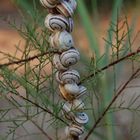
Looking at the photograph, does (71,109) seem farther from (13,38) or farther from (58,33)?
(13,38)

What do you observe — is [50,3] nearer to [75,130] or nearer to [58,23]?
[58,23]

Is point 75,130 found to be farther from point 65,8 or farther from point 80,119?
point 65,8

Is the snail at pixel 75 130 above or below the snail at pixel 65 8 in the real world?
below

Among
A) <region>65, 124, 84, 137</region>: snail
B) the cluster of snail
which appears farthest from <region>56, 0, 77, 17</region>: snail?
<region>65, 124, 84, 137</region>: snail

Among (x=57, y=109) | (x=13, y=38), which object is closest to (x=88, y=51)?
(x=57, y=109)

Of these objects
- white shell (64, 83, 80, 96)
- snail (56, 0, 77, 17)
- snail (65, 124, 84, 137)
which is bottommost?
snail (65, 124, 84, 137)

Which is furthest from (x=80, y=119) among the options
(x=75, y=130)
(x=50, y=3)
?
(x=50, y=3)

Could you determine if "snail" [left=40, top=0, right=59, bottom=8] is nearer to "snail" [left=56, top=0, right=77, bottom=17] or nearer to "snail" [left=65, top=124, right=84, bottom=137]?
"snail" [left=56, top=0, right=77, bottom=17]

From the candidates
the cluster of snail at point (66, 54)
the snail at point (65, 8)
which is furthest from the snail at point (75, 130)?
the snail at point (65, 8)

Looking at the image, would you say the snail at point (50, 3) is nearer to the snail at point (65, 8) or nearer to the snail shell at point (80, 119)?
the snail at point (65, 8)
